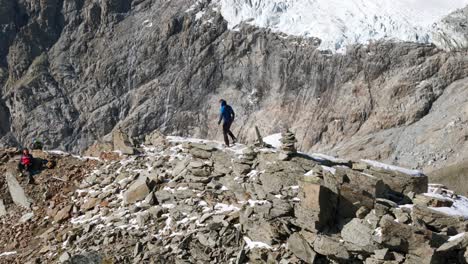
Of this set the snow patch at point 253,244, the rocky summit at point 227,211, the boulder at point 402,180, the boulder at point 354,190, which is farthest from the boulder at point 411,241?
the boulder at point 402,180

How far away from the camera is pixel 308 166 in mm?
19578

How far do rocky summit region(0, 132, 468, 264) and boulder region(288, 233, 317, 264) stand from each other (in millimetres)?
30

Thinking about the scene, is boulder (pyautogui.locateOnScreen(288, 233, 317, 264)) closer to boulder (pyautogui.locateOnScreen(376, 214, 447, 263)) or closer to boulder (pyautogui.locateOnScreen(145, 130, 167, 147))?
boulder (pyautogui.locateOnScreen(376, 214, 447, 263))

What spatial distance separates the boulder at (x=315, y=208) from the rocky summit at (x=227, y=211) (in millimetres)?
30

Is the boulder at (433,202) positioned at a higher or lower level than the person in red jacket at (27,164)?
lower

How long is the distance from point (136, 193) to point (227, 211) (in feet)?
13.3

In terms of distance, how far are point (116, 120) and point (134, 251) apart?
3759 inches

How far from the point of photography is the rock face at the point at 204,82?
8988cm

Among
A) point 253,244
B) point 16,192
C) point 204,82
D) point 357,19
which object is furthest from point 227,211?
point 204,82

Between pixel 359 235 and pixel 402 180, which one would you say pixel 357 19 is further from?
pixel 359 235

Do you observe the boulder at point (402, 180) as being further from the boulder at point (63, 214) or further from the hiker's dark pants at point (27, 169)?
the hiker's dark pants at point (27, 169)

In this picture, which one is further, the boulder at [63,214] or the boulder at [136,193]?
the boulder at [63,214]

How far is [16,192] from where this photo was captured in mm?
24438

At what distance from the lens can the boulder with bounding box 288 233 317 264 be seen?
640 inches
